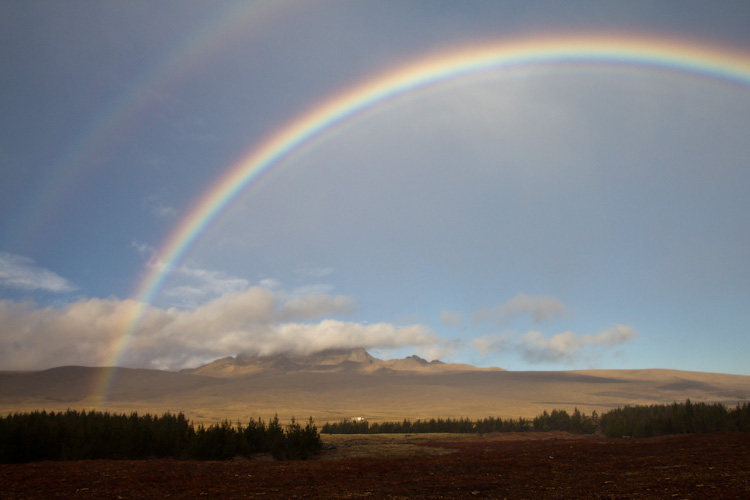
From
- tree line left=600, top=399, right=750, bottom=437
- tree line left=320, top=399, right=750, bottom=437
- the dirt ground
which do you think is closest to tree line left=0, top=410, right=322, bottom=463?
the dirt ground

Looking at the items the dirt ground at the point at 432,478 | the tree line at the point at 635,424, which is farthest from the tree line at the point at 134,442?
the tree line at the point at 635,424

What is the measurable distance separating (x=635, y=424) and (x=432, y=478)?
103 feet

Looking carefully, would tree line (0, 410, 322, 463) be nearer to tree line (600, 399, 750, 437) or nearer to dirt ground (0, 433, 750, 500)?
dirt ground (0, 433, 750, 500)

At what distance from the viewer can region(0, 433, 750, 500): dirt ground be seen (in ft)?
39.0

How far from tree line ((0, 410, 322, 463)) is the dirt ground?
3634 mm

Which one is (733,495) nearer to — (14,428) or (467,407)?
(14,428)

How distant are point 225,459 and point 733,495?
796 inches

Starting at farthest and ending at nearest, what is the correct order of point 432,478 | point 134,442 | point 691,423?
point 691,423
point 134,442
point 432,478

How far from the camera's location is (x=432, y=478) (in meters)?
15.0

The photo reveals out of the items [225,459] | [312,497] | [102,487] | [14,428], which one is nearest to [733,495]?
[312,497]

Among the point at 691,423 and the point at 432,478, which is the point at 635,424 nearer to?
the point at 691,423

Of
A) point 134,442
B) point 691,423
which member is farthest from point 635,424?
point 134,442

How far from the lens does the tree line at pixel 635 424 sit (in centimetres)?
3331

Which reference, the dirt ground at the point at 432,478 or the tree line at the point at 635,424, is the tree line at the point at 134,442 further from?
the tree line at the point at 635,424
